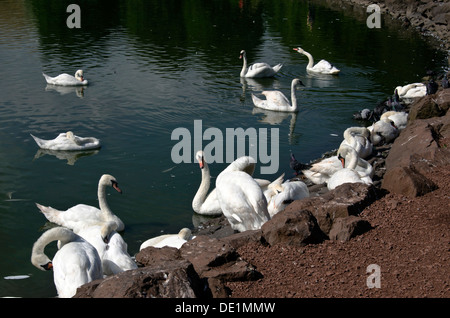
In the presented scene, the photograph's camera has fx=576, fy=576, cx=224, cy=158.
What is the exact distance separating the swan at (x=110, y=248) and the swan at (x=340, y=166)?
4.96m

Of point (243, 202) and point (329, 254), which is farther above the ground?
point (329, 254)

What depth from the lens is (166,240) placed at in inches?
350

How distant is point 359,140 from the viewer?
13.7 m

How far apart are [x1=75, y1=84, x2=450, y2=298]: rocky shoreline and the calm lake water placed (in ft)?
9.94

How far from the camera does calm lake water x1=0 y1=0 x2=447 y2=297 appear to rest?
1145 centimetres

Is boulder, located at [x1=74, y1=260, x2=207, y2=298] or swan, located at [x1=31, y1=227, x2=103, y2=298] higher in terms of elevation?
boulder, located at [x1=74, y1=260, x2=207, y2=298]

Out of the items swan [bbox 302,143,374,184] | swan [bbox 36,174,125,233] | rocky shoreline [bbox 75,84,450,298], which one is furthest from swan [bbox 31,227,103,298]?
swan [bbox 302,143,374,184]

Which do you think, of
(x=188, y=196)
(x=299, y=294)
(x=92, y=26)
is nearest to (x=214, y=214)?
(x=188, y=196)

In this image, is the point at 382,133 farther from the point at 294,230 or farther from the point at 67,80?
the point at 67,80

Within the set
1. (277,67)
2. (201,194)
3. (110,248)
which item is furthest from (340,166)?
(277,67)

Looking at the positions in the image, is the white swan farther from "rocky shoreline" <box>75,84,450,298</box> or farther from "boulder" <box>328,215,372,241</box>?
"boulder" <box>328,215,372,241</box>

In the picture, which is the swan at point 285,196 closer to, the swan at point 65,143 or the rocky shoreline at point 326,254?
the rocky shoreline at point 326,254

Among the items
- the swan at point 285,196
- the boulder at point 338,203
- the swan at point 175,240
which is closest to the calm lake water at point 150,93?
the swan at point 175,240

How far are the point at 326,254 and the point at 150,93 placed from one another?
42.5ft
